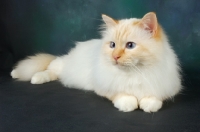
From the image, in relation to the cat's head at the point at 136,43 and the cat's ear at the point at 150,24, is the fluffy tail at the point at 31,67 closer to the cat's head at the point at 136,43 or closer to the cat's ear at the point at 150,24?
the cat's head at the point at 136,43

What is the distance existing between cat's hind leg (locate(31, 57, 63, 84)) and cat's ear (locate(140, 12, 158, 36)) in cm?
85

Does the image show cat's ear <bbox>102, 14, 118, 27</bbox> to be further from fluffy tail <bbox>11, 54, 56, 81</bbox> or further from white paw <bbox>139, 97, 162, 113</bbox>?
fluffy tail <bbox>11, 54, 56, 81</bbox>

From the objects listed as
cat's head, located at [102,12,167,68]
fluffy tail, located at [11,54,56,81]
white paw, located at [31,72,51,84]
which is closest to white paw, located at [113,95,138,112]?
cat's head, located at [102,12,167,68]

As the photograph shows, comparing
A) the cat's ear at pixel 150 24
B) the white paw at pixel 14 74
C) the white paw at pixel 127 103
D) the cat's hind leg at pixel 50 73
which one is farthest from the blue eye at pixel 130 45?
the white paw at pixel 14 74

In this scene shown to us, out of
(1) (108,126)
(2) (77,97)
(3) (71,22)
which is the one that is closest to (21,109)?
(2) (77,97)

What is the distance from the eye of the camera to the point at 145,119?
1530 millimetres

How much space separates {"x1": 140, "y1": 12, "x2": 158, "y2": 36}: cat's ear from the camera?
1.55 metres

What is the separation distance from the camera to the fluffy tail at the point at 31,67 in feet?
7.25

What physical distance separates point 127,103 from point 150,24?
41 cm

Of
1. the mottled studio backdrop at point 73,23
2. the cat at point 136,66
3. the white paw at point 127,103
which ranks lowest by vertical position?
the white paw at point 127,103

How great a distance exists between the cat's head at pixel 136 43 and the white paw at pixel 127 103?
0.17 m

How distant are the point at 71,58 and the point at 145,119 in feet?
2.74

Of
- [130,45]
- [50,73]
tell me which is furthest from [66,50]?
[130,45]

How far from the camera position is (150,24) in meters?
1.58
